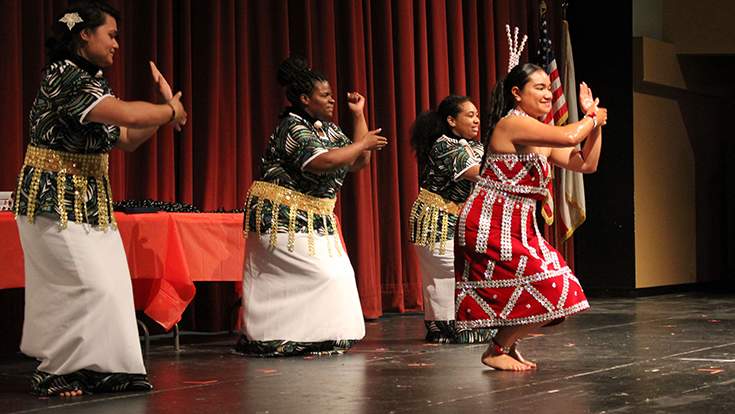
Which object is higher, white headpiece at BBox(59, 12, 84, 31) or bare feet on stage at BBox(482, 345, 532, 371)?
white headpiece at BBox(59, 12, 84, 31)

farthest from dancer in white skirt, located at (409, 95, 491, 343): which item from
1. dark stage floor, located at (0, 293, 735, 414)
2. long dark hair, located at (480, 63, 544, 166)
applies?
long dark hair, located at (480, 63, 544, 166)

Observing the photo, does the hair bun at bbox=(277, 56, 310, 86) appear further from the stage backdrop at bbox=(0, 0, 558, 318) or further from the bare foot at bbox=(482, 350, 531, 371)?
the bare foot at bbox=(482, 350, 531, 371)

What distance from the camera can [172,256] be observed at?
223 inches

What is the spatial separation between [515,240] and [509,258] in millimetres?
77

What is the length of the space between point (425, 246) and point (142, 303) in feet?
4.75

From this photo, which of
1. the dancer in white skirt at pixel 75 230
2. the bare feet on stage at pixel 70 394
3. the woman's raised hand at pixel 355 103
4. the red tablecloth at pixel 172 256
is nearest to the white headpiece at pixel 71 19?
the dancer in white skirt at pixel 75 230

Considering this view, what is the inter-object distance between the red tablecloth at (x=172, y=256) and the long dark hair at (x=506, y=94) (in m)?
1.74

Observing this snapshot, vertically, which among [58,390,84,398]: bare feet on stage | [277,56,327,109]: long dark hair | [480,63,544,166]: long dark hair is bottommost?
[58,390,84,398]: bare feet on stage

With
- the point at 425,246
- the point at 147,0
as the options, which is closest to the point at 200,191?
the point at 147,0

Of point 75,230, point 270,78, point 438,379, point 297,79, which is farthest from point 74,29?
point 270,78

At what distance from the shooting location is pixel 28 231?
158 inches

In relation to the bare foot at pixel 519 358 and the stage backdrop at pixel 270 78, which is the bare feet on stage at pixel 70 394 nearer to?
the bare foot at pixel 519 358

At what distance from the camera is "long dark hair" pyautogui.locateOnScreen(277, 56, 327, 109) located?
5.54 m

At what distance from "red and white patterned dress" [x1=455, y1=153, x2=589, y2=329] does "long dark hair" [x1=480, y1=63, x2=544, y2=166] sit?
0.13m
